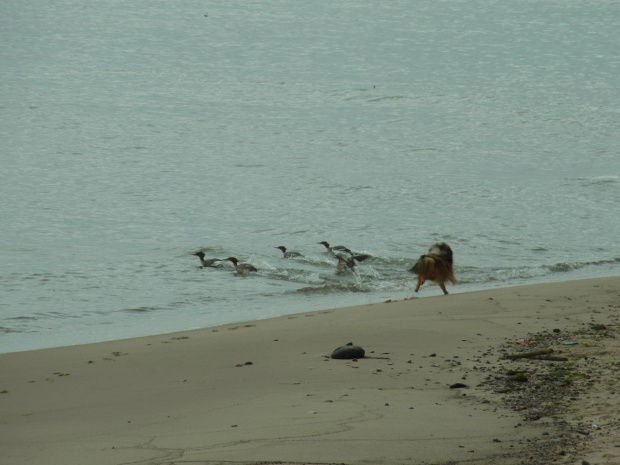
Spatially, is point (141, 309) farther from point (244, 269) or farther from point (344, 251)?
point (344, 251)

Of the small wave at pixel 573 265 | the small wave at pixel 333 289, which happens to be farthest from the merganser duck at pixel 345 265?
the small wave at pixel 573 265

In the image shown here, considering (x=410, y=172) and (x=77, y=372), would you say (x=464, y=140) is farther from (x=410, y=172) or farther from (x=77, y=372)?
(x=77, y=372)

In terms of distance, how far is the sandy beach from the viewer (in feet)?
13.3

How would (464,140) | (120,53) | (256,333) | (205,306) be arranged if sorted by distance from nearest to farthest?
(256,333) < (205,306) < (464,140) < (120,53)

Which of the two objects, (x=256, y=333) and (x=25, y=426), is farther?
(x=256, y=333)

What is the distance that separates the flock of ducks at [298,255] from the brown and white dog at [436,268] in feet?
4.05

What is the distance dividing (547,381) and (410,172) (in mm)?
12846

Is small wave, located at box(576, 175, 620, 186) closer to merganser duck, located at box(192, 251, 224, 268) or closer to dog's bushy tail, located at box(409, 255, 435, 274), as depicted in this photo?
merganser duck, located at box(192, 251, 224, 268)

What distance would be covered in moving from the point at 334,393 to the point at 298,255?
20.3ft

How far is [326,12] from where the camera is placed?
42.0 meters

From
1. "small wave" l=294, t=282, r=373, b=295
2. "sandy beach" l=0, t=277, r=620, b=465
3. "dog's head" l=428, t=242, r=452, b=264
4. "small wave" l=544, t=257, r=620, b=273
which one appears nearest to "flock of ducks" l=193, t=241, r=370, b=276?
"small wave" l=294, t=282, r=373, b=295

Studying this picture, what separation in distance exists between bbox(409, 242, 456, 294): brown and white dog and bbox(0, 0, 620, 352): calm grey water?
1.04 feet

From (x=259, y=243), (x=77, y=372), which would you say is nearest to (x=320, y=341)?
(x=77, y=372)

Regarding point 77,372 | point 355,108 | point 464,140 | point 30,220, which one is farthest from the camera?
point 355,108
